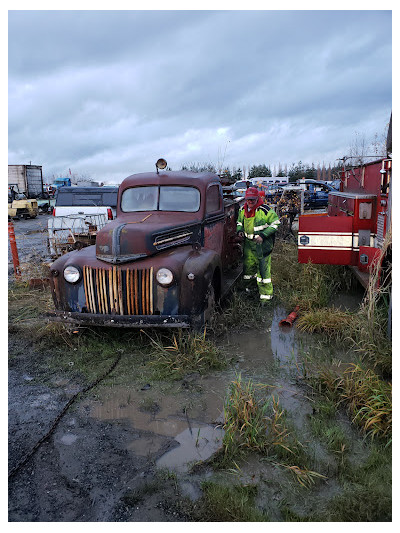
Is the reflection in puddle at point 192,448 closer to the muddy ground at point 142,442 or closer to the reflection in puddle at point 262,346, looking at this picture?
the muddy ground at point 142,442

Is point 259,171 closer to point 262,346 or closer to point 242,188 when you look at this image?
point 242,188

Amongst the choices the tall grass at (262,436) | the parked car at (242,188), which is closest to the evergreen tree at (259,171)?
the parked car at (242,188)

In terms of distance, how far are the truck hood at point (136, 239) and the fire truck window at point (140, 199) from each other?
677 millimetres

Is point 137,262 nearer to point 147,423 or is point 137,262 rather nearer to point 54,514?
point 147,423

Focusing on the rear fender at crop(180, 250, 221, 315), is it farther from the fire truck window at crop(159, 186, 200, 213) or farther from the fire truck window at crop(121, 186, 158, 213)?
the fire truck window at crop(121, 186, 158, 213)

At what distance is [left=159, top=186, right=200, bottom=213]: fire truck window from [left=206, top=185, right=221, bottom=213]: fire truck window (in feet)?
0.70

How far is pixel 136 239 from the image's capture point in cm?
471

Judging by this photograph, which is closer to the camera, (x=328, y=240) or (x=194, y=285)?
(x=194, y=285)

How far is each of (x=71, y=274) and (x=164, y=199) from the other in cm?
177

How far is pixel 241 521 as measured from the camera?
2.40 m

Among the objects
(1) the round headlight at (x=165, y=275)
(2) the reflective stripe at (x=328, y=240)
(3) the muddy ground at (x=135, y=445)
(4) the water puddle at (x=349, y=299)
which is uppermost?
(2) the reflective stripe at (x=328, y=240)

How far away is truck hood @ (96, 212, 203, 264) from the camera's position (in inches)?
A: 185

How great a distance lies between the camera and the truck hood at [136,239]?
4.70m

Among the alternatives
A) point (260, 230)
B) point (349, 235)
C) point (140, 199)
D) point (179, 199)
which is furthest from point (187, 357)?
point (349, 235)
